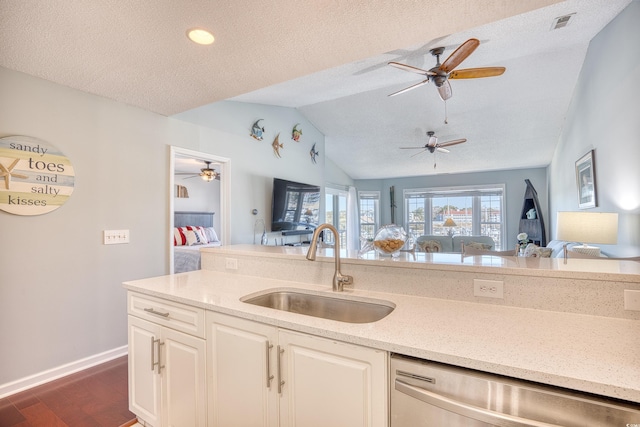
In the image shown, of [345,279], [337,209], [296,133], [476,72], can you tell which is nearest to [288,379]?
[345,279]

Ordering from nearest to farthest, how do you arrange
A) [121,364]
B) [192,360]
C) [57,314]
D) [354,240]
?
[192,360] → [57,314] → [121,364] → [354,240]

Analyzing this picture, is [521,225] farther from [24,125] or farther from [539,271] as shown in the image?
[24,125]

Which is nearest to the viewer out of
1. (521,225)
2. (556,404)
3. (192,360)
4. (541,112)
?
(556,404)

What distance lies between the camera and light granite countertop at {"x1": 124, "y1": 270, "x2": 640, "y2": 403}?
2.58ft

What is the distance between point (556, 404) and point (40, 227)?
318cm

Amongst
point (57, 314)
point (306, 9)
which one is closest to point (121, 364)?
point (57, 314)

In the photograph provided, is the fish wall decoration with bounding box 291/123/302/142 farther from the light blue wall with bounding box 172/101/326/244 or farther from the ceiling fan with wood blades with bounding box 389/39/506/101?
the ceiling fan with wood blades with bounding box 389/39/506/101

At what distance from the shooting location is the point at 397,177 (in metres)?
8.71

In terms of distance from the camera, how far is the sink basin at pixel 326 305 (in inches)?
58.9

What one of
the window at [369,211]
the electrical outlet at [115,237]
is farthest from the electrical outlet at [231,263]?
the window at [369,211]

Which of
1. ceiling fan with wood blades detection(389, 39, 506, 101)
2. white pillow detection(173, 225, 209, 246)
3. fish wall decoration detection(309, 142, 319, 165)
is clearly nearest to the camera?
ceiling fan with wood blades detection(389, 39, 506, 101)

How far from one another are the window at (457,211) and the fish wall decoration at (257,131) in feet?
17.7

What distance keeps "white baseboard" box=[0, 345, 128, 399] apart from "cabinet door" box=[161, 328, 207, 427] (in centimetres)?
146

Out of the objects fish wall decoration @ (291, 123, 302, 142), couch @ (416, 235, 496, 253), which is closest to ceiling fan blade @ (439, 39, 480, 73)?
fish wall decoration @ (291, 123, 302, 142)
